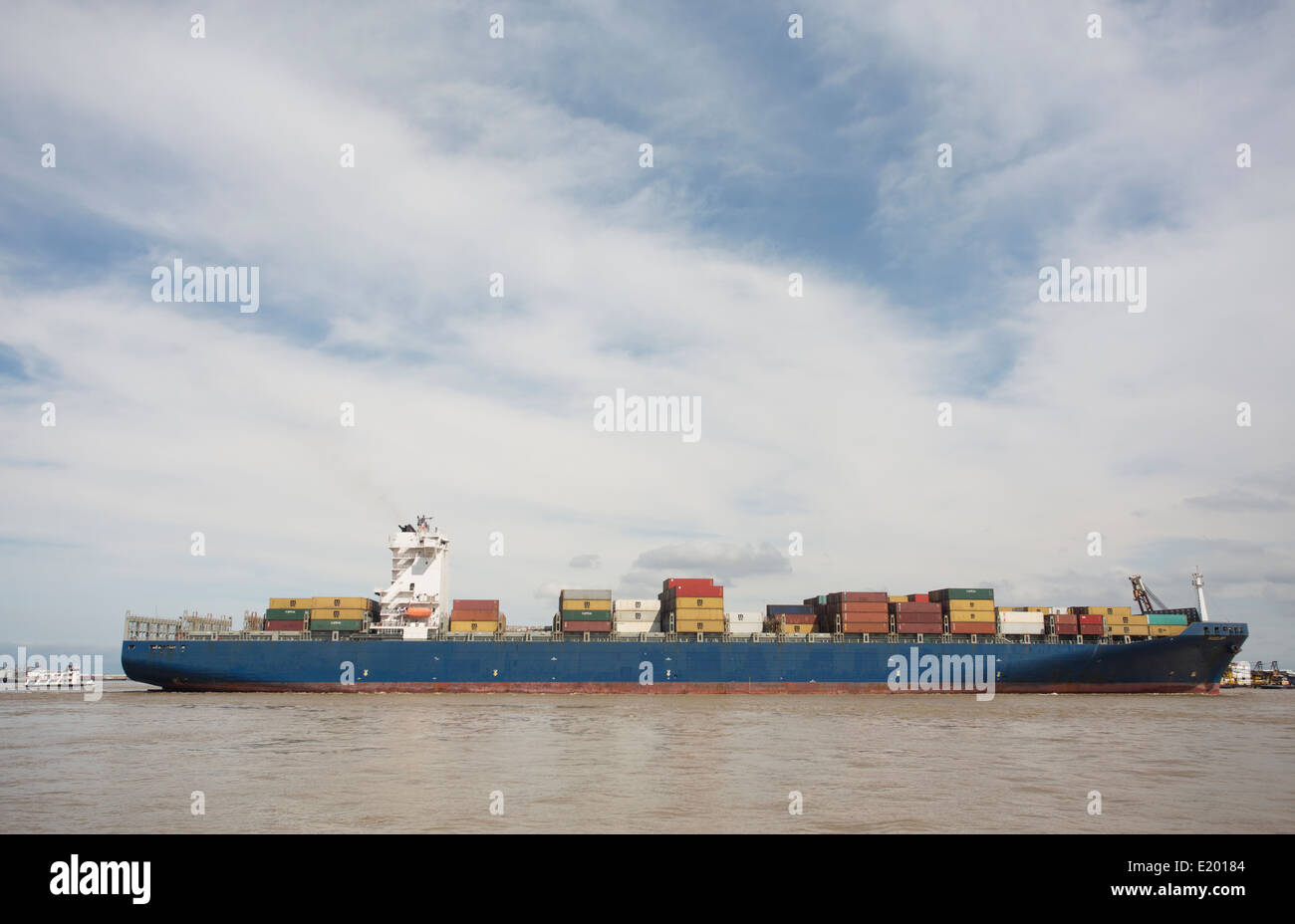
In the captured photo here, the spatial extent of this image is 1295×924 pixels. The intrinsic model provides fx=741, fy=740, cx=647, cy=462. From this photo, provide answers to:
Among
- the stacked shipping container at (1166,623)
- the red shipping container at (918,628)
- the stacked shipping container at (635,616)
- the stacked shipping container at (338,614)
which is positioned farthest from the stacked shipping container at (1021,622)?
the stacked shipping container at (338,614)

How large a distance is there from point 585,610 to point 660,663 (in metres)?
7.81

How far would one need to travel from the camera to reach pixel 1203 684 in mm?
62625

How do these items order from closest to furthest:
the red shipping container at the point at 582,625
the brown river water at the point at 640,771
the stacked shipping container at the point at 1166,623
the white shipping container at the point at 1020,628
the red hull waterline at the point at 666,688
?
1. the brown river water at the point at 640,771
2. the red hull waterline at the point at 666,688
3. the red shipping container at the point at 582,625
4. the white shipping container at the point at 1020,628
5. the stacked shipping container at the point at 1166,623

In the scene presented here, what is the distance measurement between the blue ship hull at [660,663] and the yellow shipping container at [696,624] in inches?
37.8

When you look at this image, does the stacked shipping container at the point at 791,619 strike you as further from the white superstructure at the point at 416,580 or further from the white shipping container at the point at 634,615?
the white superstructure at the point at 416,580

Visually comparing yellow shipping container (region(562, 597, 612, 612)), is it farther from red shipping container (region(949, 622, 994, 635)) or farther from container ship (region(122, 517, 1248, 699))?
red shipping container (region(949, 622, 994, 635))

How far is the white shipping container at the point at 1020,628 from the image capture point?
62062 mm

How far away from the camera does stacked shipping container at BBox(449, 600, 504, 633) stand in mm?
61531

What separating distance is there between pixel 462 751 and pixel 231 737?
37.9 feet

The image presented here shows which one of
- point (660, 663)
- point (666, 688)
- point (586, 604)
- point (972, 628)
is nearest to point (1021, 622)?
point (972, 628)

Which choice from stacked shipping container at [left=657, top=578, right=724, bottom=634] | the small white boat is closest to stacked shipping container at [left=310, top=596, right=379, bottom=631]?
stacked shipping container at [left=657, top=578, right=724, bottom=634]
